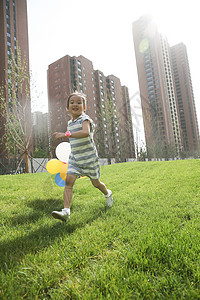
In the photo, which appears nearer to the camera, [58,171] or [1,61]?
[58,171]

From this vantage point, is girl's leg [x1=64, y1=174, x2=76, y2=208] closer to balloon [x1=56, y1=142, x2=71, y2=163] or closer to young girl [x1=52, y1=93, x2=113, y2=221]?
young girl [x1=52, y1=93, x2=113, y2=221]

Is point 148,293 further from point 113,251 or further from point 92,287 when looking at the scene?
point 113,251

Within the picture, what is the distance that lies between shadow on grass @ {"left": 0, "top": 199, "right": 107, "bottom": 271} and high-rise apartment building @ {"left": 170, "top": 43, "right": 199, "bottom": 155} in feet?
336

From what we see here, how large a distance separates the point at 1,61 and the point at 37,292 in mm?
52373

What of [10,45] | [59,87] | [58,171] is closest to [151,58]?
[59,87]

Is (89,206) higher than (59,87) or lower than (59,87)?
lower

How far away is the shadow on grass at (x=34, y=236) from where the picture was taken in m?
1.66

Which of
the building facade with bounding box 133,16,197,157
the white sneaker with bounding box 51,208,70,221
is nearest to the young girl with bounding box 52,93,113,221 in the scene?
the white sneaker with bounding box 51,208,70,221

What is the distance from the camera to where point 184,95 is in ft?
342

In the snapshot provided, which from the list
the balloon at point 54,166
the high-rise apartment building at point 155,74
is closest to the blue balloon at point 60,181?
the balloon at point 54,166

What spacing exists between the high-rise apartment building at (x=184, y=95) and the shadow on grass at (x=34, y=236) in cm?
10249

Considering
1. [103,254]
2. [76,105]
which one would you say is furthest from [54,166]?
[103,254]

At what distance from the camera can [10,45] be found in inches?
1832

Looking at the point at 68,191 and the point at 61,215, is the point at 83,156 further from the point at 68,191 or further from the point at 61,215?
the point at 61,215
